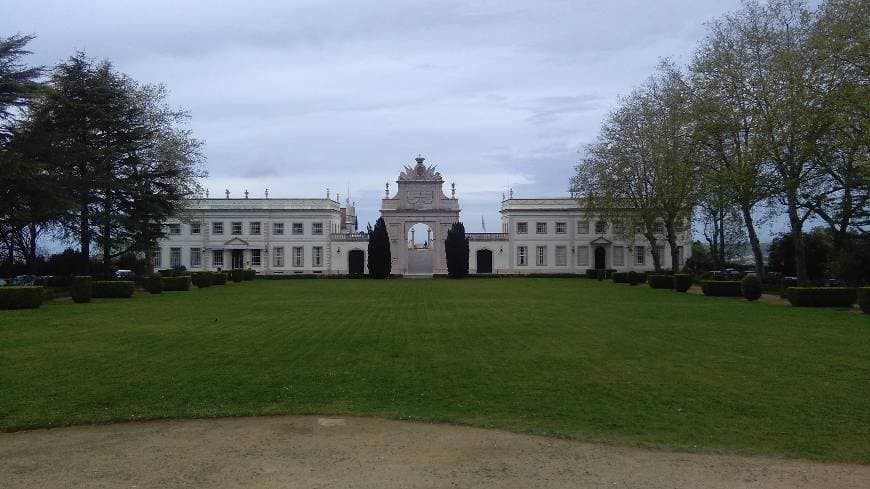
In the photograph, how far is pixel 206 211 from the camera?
232 ft

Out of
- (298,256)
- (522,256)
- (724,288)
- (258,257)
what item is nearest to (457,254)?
(522,256)

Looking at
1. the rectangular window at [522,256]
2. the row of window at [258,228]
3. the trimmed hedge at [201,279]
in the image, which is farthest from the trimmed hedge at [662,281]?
the row of window at [258,228]

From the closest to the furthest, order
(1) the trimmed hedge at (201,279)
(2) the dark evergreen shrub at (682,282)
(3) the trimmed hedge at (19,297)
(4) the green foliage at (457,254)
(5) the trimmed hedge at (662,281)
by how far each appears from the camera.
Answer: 1. (3) the trimmed hedge at (19,297)
2. (2) the dark evergreen shrub at (682,282)
3. (5) the trimmed hedge at (662,281)
4. (1) the trimmed hedge at (201,279)
5. (4) the green foliage at (457,254)

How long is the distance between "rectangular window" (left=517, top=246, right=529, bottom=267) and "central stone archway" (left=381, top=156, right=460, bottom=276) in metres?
7.15

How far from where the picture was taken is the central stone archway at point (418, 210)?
6994 cm

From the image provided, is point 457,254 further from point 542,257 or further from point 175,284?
point 175,284

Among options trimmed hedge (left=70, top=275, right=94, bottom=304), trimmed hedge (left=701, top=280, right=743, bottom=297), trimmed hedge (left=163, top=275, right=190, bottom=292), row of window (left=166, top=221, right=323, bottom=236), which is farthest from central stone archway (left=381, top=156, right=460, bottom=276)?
trimmed hedge (left=70, top=275, right=94, bottom=304)

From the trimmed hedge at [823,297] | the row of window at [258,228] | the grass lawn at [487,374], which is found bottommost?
the grass lawn at [487,374]

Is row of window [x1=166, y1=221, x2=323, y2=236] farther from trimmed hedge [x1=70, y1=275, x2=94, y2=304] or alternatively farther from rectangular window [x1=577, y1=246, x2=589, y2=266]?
trimmed hedge [x1=70, y1=275, x2=94, y2=304]

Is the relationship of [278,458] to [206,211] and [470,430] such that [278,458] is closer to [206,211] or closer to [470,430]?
[470,430]

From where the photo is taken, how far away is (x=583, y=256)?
71.1 meters

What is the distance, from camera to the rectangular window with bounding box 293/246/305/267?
71.8 m

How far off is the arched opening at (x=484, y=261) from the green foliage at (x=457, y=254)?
34.2 feet

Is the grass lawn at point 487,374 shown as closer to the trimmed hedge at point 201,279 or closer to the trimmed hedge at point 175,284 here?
the trimmed hedge at point 175,284
